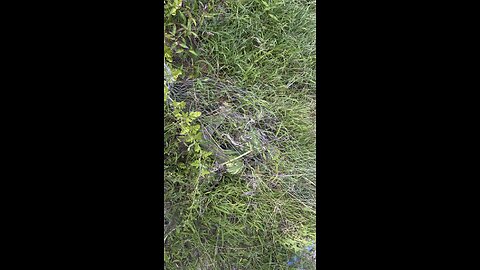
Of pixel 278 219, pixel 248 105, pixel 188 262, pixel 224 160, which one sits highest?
pixel 248 105

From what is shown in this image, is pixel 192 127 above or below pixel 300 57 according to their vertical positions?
below

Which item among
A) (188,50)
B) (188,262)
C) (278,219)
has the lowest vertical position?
(188,262)

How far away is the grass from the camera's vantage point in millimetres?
2555

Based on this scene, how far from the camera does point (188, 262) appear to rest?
8.38 ft

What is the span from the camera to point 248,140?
8.58 feet

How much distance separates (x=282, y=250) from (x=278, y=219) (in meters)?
0.15

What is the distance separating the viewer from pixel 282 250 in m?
2.57

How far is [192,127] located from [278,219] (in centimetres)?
60

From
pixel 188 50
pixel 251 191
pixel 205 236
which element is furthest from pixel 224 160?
pixel 188 50

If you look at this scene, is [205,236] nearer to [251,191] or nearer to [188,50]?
[251,191]

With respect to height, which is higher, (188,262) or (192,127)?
(192,127)

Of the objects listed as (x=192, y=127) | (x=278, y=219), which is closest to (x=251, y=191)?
(x=278, y=219)

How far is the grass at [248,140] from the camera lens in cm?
255

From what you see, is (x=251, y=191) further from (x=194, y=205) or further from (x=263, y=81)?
(x=263, y=81)
